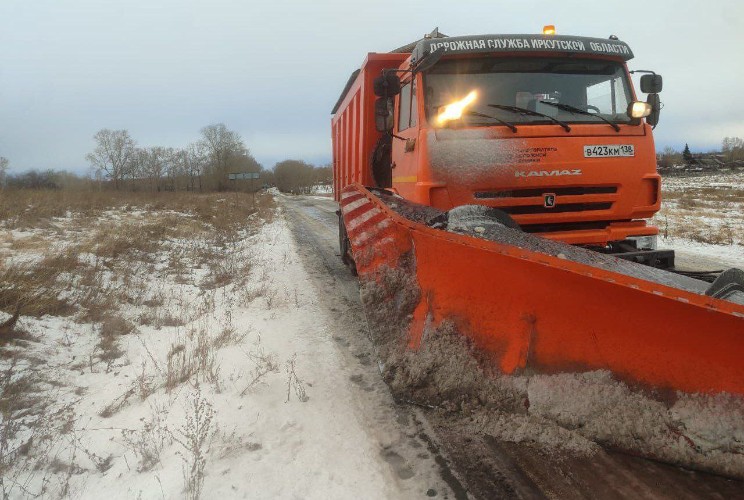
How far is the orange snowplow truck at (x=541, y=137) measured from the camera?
4.09 meters

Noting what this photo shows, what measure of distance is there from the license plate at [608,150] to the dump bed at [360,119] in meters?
3.05

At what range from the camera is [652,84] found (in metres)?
4.73

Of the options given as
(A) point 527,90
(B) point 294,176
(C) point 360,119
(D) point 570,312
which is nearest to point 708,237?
(C) point 360,119

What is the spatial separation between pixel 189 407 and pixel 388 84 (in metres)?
3.56

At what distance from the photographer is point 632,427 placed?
2199 millimetres

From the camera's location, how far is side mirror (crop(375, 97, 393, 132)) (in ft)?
17.1

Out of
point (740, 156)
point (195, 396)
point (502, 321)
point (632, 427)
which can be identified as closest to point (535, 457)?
point (632, 427)

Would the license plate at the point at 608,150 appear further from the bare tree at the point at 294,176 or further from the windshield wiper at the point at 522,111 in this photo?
the bare tree at the point at 294,176

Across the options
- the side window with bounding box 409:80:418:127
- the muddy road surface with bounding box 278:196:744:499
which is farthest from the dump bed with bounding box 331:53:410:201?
the muddy road surface with bounding box 278:196:744:499

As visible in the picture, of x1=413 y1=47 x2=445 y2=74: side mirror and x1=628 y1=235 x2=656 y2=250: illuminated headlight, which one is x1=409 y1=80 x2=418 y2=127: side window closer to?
x1=413 y1=47 x2=445 y2=74: side mirror

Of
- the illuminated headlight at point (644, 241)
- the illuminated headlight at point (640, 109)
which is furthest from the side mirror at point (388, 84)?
the illuminated headlight at point (644, 241)

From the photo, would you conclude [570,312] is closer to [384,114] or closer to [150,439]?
[150,439]

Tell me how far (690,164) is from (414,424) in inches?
2397

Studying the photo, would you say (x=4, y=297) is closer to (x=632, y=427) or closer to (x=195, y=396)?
(x=195, y=396)
